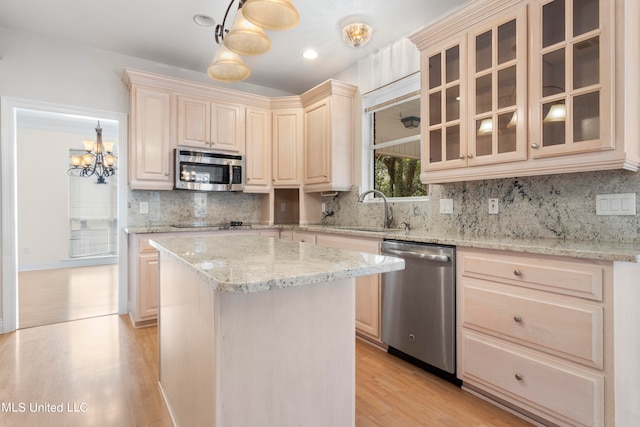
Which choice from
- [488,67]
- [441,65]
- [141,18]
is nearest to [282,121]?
[141,18]

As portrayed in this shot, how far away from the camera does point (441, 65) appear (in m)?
2.39

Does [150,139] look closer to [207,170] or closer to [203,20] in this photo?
[207,170]

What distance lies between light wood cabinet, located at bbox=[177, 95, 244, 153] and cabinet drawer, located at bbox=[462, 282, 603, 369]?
9.37ft

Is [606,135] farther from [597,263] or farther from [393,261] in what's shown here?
[393,261]

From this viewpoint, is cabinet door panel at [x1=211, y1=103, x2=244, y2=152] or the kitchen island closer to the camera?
the kitchen island

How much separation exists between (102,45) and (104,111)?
624 millimetres

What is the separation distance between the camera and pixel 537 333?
1.67 metres

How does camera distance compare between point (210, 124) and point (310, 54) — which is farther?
point (210, 124)

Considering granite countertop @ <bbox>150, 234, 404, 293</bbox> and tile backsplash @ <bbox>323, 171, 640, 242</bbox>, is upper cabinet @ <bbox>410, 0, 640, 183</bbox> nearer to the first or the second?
tile backsplash @ <bbox>323, 171, 640, 242</bbox>

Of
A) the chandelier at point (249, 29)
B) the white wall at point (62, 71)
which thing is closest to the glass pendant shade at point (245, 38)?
the chandelier at point (249, 29)

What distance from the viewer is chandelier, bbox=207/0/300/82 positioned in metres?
1.59

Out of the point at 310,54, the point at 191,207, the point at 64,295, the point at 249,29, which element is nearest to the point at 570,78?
the point at 249,29

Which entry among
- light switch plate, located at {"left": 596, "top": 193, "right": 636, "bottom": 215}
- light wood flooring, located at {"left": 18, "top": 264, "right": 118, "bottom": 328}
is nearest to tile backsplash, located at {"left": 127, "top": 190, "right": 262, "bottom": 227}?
light wood flooring, located at {"left": 18, "top": 264, "right": 118, "bottom": 328}

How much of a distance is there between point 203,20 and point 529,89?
8.38 feet
